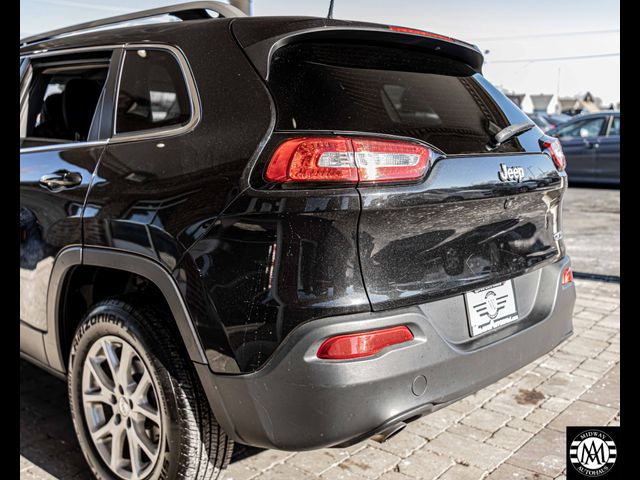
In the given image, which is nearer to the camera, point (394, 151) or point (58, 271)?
point (394, 151)

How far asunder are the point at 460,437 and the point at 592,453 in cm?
59

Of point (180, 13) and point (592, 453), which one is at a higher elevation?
point (180, 13)

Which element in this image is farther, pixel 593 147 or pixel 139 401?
pixel 593 147

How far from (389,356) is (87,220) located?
4.51 feet

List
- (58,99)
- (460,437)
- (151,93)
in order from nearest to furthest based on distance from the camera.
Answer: (151,93), (460,437), (58,99)

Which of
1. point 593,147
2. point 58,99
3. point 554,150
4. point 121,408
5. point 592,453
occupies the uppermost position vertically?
point 58,99

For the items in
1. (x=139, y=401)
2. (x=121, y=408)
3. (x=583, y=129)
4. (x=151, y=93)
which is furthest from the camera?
(x=583, y=129)

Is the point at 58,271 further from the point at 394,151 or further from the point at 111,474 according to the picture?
the point at 394,151

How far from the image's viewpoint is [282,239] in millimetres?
2166

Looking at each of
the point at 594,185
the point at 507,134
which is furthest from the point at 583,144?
the point at 507,134

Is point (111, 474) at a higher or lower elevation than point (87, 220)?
lower

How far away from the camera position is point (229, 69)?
245 centimetres

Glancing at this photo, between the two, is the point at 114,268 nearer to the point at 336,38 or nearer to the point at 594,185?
the point at 336,38
